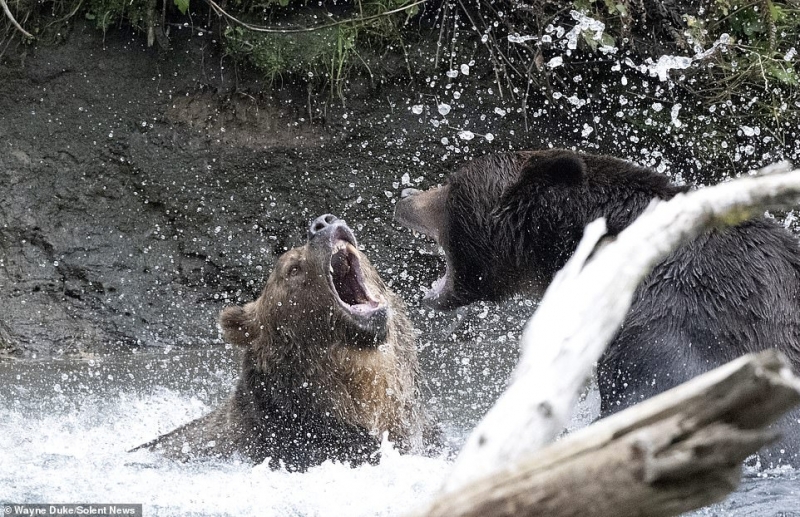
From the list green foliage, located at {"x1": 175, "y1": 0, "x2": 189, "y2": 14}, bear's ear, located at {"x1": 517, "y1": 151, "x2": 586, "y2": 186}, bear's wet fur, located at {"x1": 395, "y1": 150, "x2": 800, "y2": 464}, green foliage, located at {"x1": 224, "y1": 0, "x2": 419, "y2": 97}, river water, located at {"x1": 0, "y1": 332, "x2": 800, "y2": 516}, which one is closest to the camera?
bear's wet fur, located at {"x1": 395, "y1": 150, "x2": 800, "y2": 464}

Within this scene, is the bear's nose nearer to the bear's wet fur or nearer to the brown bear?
the brown bear

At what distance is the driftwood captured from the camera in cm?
137

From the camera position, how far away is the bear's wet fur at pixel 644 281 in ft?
13.4

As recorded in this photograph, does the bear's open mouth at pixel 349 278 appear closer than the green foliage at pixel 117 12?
Yes

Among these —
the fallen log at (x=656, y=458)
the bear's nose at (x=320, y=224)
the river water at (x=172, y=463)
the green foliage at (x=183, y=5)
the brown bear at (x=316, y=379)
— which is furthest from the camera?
the green foliage at (x=183, y=5)

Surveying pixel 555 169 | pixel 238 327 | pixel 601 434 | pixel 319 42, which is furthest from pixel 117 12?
pixel 601 434

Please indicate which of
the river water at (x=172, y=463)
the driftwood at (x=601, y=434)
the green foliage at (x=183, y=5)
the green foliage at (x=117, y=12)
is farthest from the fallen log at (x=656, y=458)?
the green foliage at (x=117, y=12)

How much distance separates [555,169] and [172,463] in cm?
234

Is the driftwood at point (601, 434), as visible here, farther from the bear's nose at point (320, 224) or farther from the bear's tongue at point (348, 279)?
the bear's tongue at point (348, 279)

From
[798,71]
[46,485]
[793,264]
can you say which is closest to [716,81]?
[798,71]

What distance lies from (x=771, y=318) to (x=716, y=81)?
13.8 ft

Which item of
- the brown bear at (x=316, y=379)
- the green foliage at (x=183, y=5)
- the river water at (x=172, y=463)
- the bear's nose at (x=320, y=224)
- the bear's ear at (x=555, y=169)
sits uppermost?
the green foliage at (x=183, y=5)

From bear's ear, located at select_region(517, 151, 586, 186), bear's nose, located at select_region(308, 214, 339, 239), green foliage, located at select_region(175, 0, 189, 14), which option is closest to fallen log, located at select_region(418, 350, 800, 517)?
bear's ear, located at select_region(517, 151, 586, 186)

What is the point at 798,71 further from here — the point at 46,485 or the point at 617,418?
the point at 617,418
